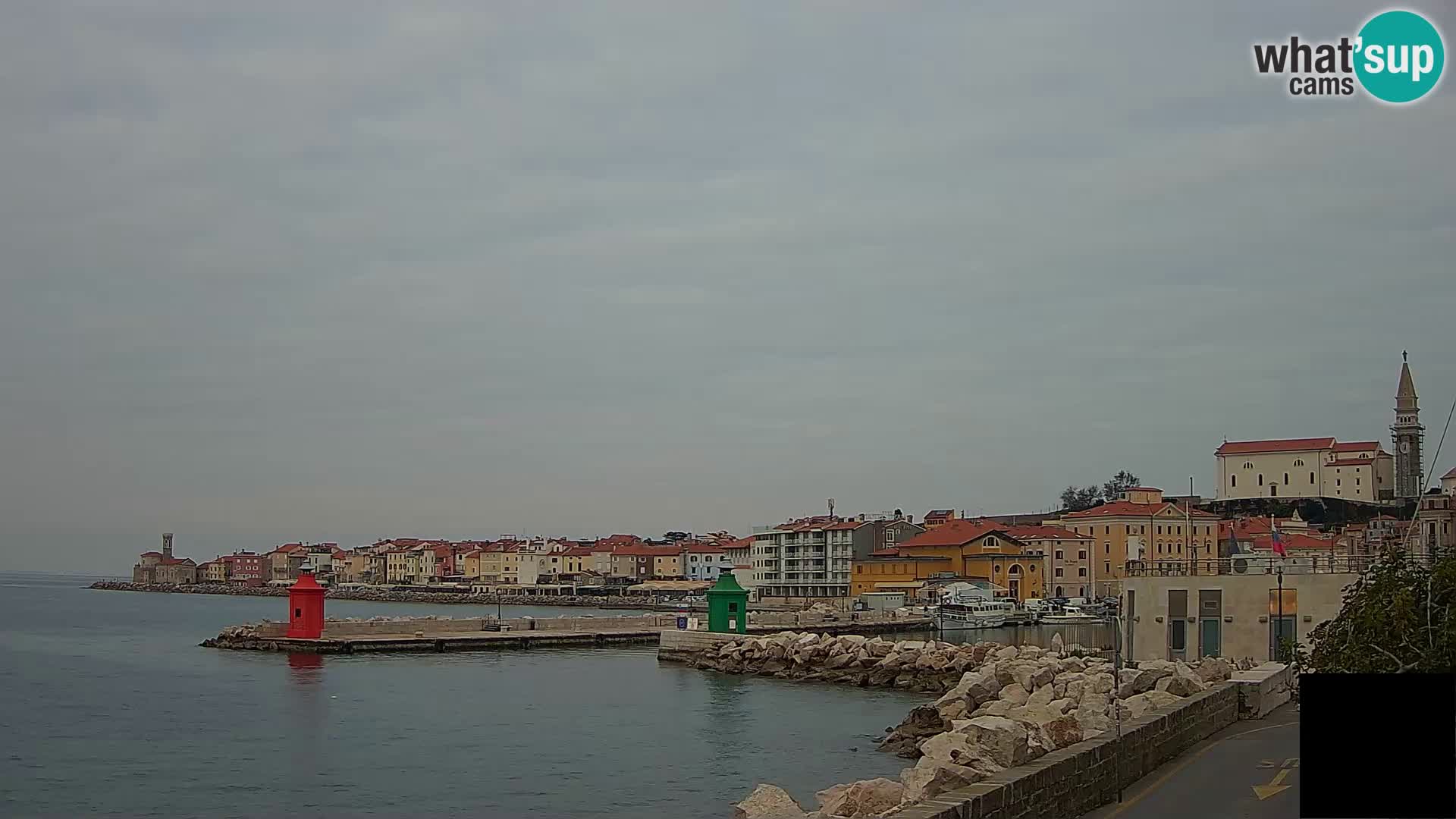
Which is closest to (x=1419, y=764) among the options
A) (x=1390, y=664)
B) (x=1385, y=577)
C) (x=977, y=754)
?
(x=1390, y=664)

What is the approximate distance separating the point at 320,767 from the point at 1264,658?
21852mm

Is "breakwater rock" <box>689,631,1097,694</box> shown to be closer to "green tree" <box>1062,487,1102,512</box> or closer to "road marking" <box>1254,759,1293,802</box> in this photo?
"road marking" <box>1254,759,1293,802</box>

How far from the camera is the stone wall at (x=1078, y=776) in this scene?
960 cm

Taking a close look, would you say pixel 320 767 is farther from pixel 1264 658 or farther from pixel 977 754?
pixel 1264 658

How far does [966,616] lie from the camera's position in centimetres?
7556

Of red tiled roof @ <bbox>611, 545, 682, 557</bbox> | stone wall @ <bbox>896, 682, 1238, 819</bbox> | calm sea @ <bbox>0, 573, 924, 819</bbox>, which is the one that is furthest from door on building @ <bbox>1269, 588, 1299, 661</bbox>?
red tiled roof @ <bbox>611, 545, 682, 557</bbox>

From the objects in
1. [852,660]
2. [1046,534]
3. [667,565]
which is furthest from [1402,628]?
[667,565]

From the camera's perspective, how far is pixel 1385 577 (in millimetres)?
13227

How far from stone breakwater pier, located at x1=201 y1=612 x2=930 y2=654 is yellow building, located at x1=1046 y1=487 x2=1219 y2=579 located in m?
32.9

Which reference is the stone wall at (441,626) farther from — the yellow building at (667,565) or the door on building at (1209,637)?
the yellow building at (667,565)

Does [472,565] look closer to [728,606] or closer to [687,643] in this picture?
[728,606]

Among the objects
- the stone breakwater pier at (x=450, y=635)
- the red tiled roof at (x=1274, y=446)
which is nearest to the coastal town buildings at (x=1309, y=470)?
the red tiled roof at (x=1274, y=446)

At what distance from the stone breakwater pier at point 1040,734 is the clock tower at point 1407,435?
84391 millimetres

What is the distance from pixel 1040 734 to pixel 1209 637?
17958 millimetres
